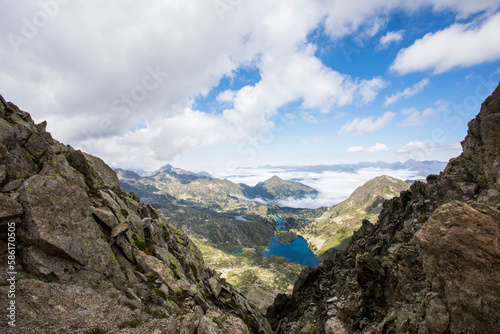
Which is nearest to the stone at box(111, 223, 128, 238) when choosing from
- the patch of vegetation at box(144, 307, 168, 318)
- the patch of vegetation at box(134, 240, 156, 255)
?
the patch of vegetation at box(134, 240, 156, 255)

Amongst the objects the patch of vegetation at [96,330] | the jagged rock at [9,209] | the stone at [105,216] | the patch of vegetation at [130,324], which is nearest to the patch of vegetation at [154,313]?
the patch of vegetation at [130,324]

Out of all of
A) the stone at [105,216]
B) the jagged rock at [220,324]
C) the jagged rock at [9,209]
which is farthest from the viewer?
the stone at [105,216]

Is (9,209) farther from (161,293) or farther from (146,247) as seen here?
(146,247)

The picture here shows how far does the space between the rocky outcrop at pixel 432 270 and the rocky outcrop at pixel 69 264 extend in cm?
1771

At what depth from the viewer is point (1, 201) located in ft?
54.7

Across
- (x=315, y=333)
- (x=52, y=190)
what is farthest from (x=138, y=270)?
(x=315, y=333)

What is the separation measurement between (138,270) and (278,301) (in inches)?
1815

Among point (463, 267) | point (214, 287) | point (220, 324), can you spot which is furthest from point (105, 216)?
point (463, 267)

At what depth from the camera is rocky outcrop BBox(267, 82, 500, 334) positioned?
13531 mm

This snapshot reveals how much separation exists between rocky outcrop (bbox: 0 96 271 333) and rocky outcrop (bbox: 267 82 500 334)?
17.7m

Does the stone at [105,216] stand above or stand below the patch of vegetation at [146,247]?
above

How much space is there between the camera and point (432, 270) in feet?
52.4

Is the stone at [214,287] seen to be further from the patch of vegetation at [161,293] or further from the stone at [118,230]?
the stone at [118,230]

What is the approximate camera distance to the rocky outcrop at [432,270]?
13.5 m
